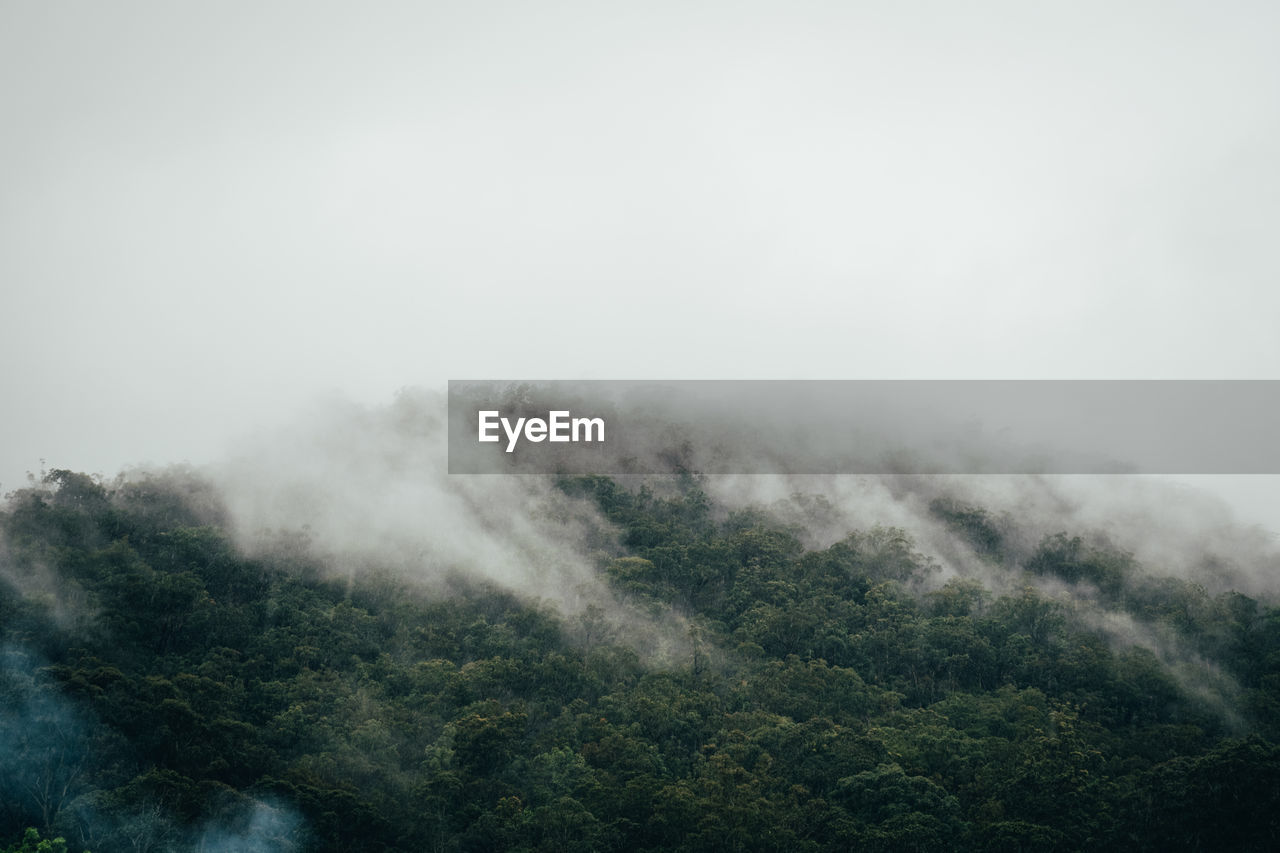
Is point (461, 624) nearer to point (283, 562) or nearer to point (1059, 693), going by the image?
point (283, 562)

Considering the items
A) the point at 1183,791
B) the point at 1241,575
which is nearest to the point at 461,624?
the point at 1183,791

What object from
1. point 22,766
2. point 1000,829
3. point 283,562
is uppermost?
point 283,562

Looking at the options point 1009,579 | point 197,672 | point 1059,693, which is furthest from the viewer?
point 1009,579

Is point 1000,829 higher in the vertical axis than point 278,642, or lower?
lower

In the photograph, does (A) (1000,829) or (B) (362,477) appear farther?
(B) (362,477)

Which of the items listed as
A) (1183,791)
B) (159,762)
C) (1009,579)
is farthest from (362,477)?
(1183,791)

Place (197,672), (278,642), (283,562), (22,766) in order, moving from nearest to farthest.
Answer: (22,766) < (197,672) < (278,642) < (283,562)

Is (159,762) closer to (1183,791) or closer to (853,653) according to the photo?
(853,653)
